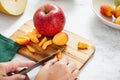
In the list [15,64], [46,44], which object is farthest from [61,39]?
[15,64]

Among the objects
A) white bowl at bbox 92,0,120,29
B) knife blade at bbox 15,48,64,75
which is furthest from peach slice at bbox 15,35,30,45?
white bowl at bbox 92,0,120,29

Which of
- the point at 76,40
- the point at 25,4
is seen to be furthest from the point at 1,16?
the point at 76,40

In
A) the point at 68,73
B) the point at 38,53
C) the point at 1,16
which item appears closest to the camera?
the point at 68,73

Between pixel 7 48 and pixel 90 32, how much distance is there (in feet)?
1.01

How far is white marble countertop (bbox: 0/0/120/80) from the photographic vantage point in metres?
0.83

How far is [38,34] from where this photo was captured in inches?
36.6

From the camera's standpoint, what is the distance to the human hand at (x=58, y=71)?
766mm

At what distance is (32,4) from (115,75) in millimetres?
490

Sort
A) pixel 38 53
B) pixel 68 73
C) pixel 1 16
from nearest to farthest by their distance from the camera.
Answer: pixel 68 73 → pixel 38 53 → pixel 1 16

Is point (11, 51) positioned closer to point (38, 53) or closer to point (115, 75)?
point (38, 53)

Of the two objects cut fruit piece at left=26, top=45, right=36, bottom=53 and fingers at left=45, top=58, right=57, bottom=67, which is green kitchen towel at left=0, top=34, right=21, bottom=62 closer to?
cut fruit piece at left=26, top=45, right=36, bottom=53

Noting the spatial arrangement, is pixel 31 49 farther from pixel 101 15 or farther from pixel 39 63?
pixel 101 15

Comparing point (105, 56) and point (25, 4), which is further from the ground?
point (25, 4)

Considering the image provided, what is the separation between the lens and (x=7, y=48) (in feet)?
2.93
